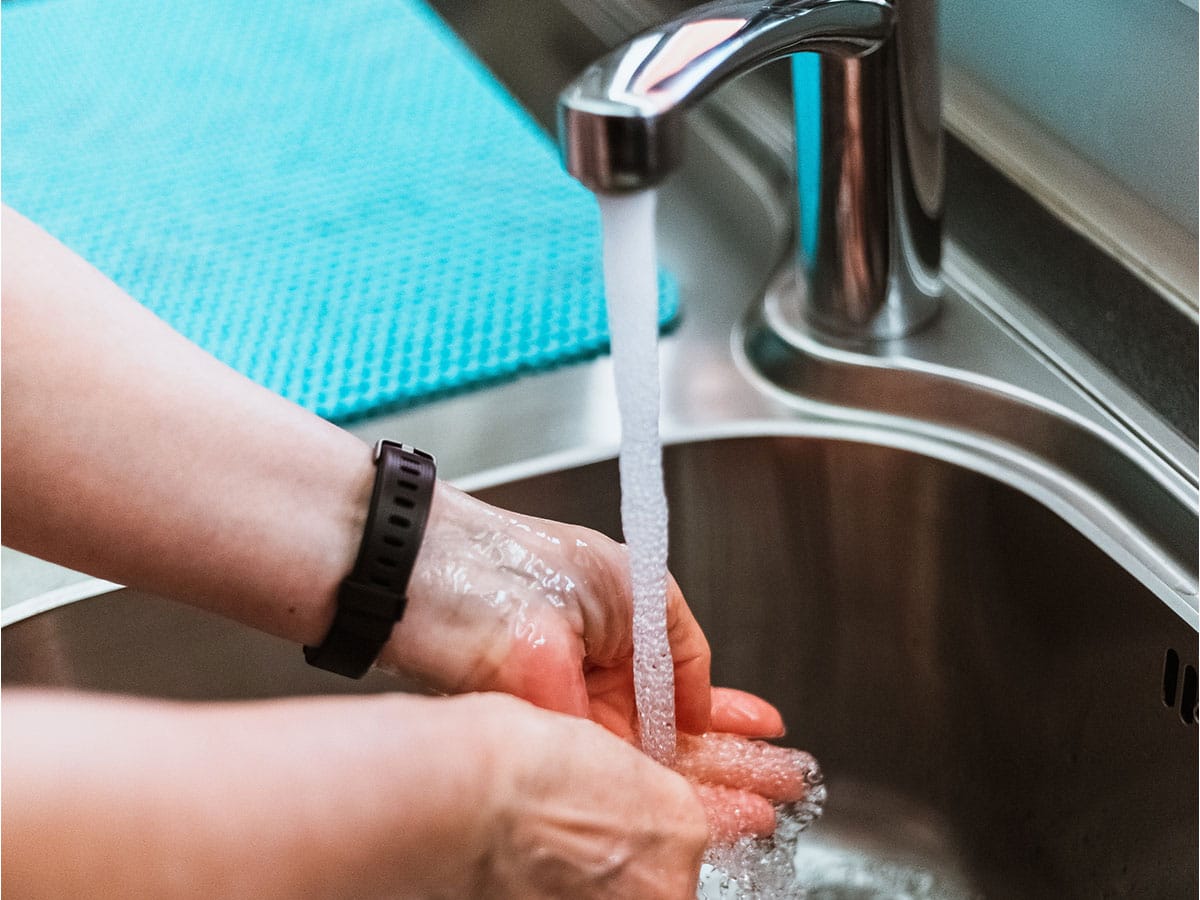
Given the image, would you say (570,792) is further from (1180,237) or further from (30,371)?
(1180,237)

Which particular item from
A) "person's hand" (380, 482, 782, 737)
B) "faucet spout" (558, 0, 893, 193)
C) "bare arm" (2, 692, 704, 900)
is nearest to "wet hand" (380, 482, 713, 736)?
"person's hand" (380, 482, 782, 737)

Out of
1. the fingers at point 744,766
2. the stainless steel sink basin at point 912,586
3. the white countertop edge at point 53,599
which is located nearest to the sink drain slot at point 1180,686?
the stainless steel sink basin at point 912,586

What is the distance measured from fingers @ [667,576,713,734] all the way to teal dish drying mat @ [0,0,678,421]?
0.20 m

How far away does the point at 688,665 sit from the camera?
573mm

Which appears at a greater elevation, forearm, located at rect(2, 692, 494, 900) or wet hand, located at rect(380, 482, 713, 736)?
Answer: forearm, located at rect(2, 692, 494, 900)

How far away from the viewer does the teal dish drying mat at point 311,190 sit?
72 cm

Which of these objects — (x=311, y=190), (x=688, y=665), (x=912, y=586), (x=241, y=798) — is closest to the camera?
(x=241, y=798)

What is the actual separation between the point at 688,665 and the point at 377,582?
146mm

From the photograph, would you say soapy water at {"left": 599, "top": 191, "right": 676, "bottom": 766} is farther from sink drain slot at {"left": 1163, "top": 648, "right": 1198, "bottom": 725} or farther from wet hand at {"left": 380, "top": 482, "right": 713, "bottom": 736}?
sink drain slot at {"left": 1163, "top": 648, "right": 1198, "bottom": 725}

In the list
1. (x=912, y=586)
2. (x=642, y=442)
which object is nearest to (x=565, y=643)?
(x=642, y=442)

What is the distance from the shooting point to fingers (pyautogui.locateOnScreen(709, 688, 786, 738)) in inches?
23.9

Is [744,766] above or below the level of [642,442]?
below

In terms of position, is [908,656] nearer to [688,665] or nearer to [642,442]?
[688,665]

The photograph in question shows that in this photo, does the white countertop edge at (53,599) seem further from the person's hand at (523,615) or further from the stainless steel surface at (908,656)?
the person's hand at (523,615)
